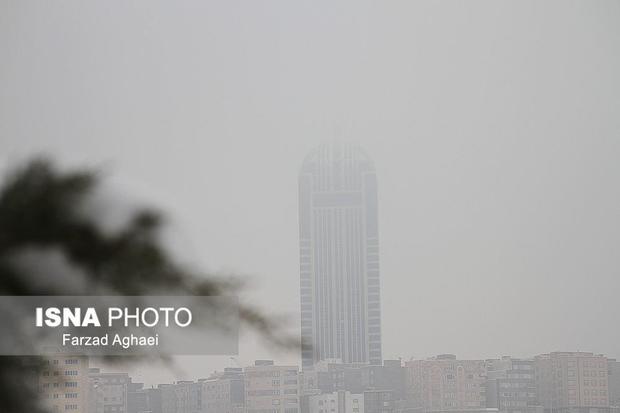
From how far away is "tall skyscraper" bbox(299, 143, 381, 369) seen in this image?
1318cm

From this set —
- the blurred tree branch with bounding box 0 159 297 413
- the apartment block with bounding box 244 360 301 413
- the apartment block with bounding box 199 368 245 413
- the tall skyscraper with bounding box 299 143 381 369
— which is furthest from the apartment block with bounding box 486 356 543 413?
the blurred tree branch with bounding box 0 159 297 413

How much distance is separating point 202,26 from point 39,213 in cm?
1138

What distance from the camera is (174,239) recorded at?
124mm

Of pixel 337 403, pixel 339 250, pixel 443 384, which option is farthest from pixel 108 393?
pixel 443 384

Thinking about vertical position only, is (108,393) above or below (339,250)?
below

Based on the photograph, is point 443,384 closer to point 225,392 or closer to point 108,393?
point 225,392

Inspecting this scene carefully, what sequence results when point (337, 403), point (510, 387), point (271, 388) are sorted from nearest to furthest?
point (337, 403) < point (271, 388) < point (510, 387)

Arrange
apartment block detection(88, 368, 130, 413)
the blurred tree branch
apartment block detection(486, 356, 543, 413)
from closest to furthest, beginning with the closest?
1. the blurred tree branch
2. apartment block detection(88, 368, 130, 413)
3. apartment block detection(486, 356, 543, 413)

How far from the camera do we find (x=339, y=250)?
1376cm

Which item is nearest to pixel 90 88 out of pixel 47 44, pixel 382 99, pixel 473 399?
pixel 47 44

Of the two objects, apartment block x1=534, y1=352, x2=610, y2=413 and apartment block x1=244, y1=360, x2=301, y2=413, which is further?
apartment block x1=534, y1=352, x2=610, y2=413

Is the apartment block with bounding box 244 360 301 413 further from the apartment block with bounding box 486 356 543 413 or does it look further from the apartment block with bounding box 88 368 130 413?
the apartment block with bounding box 486 356 543 413

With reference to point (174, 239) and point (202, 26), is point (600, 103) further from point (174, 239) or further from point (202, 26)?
point (174, 239)

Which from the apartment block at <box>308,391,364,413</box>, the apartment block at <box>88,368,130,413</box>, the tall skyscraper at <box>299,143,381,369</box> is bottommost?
the apartment block at <box>308,391,364,413</box>
